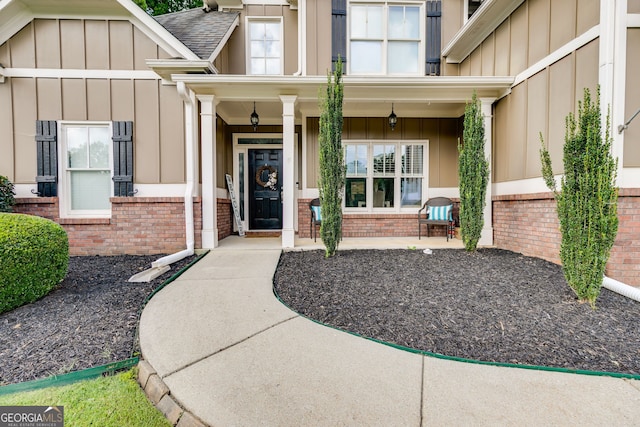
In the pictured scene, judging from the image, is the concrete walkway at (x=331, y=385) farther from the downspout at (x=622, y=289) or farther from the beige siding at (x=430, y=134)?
the beige siding at (x=430, y=134)

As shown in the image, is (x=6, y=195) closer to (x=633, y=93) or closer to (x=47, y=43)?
(x=47, y=43)

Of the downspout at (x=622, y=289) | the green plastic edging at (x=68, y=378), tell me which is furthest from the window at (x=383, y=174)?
the green plastic edging at (x=68, y=378)

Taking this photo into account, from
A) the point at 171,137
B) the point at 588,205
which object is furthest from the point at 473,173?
the point at 171,137

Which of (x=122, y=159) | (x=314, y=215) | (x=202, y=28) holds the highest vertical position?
(x=202, y=28)

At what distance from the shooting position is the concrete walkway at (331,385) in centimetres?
132

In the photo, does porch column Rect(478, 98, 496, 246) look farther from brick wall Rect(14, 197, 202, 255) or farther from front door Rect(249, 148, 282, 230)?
brick wall Rect(14, 197, 202, 255)

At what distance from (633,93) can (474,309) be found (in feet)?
9.53

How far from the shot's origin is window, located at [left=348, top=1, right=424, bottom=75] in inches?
231

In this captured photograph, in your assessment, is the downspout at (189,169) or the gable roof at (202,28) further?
the gable roof at (202,28)

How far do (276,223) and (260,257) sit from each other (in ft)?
8.73

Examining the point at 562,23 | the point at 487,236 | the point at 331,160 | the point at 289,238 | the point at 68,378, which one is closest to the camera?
the point at 68,378

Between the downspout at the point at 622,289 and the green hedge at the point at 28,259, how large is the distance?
545 cm

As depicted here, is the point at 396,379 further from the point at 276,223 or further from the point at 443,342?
the point at 276,223

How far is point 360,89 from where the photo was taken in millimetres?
4805
